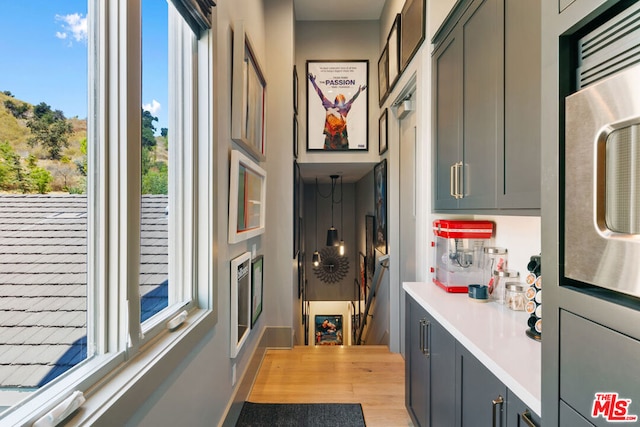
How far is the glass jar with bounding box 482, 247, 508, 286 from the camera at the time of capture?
1636 millimetres

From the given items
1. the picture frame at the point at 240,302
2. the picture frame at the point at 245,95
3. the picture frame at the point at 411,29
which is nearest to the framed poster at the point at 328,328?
the picture frame at the point at 240,302

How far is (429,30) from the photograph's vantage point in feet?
6.49

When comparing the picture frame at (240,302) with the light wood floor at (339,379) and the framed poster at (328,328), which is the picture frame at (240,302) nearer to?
the light wood floor at (339,379)

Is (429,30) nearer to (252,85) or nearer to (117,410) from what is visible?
(252,85)

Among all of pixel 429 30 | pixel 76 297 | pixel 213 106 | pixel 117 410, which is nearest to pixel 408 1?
pixel 429 30

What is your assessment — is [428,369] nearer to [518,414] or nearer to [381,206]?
[518,414]

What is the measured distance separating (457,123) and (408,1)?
1.33 metres

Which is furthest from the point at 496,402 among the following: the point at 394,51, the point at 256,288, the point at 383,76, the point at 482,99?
the point at 383,76

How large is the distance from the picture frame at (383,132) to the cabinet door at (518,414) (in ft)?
8.36

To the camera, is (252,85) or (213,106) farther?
(252,85)

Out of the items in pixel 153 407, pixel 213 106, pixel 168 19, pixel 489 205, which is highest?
pixel 168 19

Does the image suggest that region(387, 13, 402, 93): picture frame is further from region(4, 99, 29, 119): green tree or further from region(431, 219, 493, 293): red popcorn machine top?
region(4, 99, 29, 119): green tree

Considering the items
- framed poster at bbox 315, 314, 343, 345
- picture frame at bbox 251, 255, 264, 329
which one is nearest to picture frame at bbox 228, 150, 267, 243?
picture frame at bbox 251, 255, 264, 329

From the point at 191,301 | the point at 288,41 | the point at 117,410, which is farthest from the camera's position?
the point at 288,41
